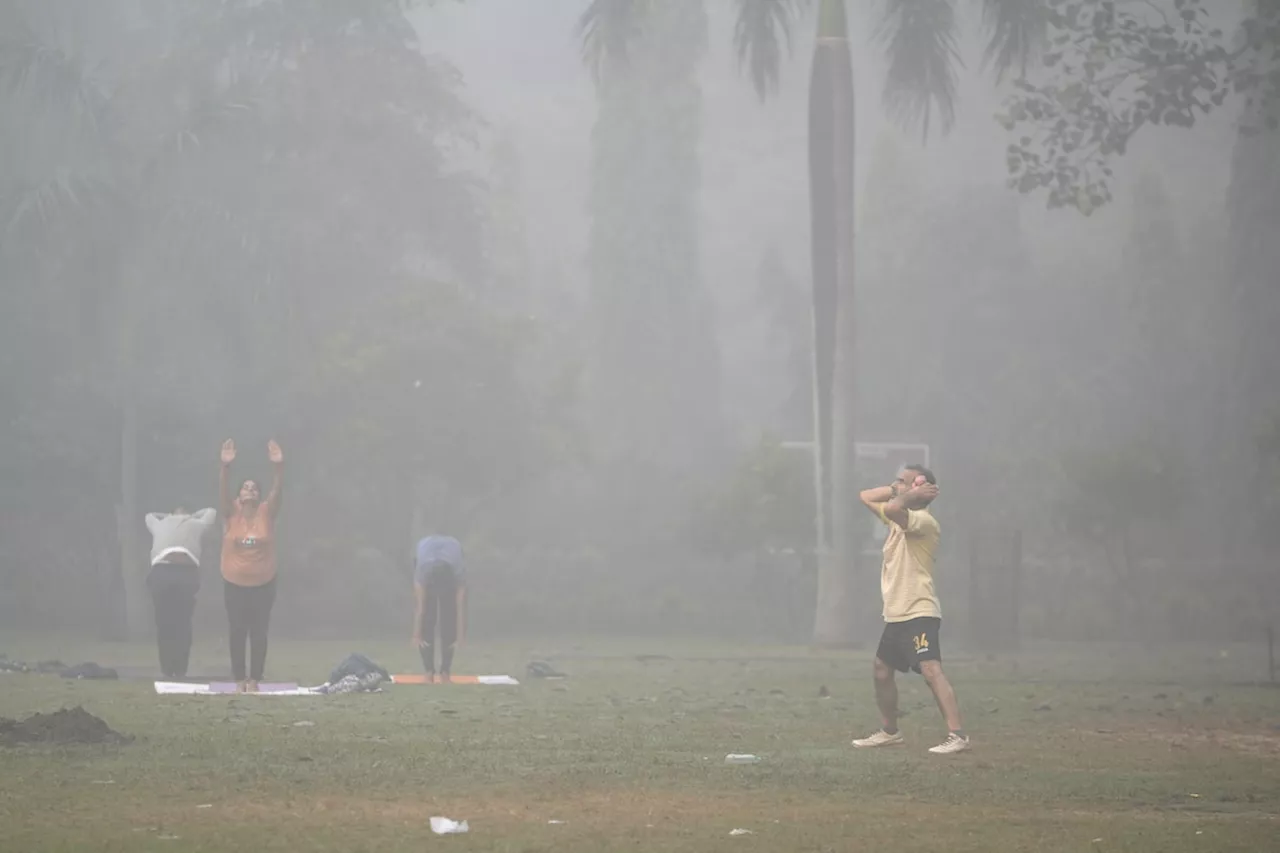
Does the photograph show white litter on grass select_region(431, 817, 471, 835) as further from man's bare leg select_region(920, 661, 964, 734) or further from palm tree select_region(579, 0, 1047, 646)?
palm tree select_region(579, 0, 1047, 646)

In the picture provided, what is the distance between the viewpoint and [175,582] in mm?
17641

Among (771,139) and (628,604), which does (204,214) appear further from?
(771,139)

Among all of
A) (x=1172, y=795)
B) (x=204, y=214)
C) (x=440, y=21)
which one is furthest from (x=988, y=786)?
(x=440, y=21)

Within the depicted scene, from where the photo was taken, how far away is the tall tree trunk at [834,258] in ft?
96.8

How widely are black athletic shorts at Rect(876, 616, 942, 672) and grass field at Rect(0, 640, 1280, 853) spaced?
566 mm

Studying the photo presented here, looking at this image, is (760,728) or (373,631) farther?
(373,631)

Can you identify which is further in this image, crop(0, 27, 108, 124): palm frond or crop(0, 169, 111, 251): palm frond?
crop(0, 27, 108, 124): palm frond

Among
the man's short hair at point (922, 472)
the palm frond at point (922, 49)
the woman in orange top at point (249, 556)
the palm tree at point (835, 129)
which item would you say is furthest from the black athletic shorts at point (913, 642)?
the palm frond at point (922, 49)

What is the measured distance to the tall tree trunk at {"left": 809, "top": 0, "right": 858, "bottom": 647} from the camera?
29.5m

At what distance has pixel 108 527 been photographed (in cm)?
3203

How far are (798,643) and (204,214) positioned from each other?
489 inches

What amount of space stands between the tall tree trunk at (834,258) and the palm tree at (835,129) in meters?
0.02

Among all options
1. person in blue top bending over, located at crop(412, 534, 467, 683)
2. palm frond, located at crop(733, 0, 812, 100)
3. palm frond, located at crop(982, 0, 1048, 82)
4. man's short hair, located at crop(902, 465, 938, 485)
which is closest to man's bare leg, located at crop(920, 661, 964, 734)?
man's short hair, located at crop(902, 465, 938, 485)

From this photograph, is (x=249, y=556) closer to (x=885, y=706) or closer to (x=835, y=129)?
(x=885, y=706)
